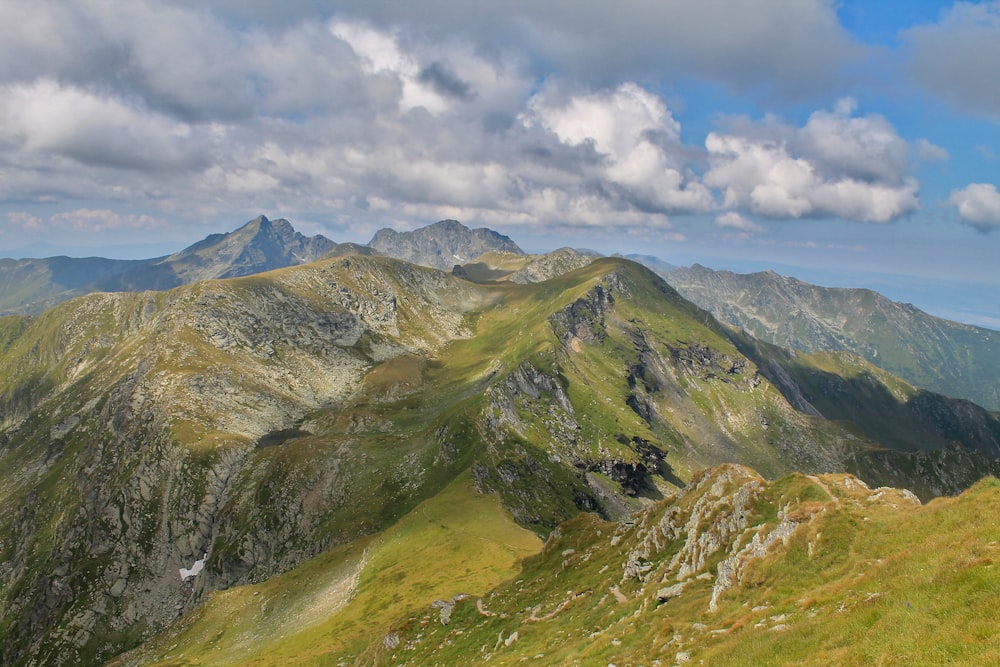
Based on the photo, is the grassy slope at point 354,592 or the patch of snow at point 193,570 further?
the patch of snow at point 193,570

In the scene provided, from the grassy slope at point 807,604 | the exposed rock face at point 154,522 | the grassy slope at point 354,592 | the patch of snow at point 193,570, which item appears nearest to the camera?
the grassy slope at point 807,604

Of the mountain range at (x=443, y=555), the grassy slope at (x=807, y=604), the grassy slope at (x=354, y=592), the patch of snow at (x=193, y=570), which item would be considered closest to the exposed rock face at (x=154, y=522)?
the mountain range at (x=443, y=555)

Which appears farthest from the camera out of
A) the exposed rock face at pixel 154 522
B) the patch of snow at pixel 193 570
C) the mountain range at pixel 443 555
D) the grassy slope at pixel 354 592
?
the patch of snow at pixel 193 570

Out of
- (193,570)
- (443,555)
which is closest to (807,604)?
(443,555)

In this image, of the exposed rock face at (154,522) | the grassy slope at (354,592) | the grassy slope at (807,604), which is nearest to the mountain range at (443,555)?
the grassy slope at (807,604)

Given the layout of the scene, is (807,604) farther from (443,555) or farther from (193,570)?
(193,570)

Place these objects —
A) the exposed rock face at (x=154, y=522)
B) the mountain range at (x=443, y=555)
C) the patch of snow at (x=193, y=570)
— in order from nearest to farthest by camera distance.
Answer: the mountain range at (x=443, y=555), the exposed rock face at (x=154, y=522), the patch of snow at (x=193, y=570)

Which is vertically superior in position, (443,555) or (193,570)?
(443,555)

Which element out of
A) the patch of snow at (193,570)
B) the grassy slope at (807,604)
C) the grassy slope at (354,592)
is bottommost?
the patch of snow at (193,570)

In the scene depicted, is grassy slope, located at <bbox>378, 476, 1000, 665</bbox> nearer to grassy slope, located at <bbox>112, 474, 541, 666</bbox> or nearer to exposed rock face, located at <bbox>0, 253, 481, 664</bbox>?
grassy slope, located at <bbox>112, 474, 541, 666</bbox>

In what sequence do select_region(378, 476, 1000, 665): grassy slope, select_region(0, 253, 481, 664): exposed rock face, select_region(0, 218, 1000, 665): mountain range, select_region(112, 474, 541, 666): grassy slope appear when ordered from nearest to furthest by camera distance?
select_region(378, 476, 1000, 665): grassy slope < select_region(0, 218, 1000, 665): mountain range < select_region(112, 474, 541, 666): grassy slope < select_region(0, 253, 481, 664): exposed rock face

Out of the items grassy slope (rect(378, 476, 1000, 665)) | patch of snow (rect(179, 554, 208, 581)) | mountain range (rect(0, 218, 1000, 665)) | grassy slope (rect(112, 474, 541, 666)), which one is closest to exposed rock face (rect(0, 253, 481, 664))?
mountain range (rect(0, 218, 1000, 665))

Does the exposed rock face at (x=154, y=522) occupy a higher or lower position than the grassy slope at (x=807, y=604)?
lower

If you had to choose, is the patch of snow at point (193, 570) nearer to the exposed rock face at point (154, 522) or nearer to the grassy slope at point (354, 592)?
the exposed rock face at point (154, 522)
